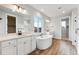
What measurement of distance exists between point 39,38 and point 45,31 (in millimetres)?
274

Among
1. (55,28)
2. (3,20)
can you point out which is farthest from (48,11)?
(3,20)

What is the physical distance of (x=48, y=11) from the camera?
5.31ft

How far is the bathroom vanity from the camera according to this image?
1398 mm

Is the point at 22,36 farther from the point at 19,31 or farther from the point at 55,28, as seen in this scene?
the point at 55,28

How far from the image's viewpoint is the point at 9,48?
1505 mm

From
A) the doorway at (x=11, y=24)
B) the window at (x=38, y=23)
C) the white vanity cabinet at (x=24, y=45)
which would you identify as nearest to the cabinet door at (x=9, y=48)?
the white vanity cabinet at (x=24, y=45)

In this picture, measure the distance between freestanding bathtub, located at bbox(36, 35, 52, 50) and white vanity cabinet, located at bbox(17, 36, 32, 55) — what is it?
0.98 feet

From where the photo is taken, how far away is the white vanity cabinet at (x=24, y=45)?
1.76 meters

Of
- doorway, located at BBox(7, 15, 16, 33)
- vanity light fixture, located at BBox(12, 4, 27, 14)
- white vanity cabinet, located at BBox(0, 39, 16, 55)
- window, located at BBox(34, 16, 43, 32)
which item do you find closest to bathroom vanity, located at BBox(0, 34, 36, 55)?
white vanity cabinet, located at BBox(0, 39, 16, 55)

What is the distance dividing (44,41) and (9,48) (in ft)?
2.88

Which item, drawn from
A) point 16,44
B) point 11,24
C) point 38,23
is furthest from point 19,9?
point 16,44

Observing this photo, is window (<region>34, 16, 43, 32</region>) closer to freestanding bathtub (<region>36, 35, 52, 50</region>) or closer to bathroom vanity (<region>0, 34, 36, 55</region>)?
freestanding bathtub (<region>36, 35, 52, 50</region>)
